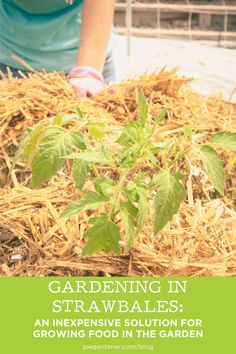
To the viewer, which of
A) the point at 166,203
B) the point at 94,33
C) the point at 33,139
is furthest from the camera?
the point at 94,33

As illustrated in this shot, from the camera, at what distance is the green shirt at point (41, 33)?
5.87ft

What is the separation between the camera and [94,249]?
0.79 m

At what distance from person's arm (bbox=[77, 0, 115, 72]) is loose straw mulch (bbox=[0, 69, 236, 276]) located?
0.12 meters

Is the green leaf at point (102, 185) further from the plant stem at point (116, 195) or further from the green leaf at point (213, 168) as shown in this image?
the green leaf at point (213, 168)

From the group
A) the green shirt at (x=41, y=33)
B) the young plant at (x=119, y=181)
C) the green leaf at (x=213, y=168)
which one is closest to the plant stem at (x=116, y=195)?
the young plant at (x=119, y=181)

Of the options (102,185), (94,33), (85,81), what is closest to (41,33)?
(94,33)

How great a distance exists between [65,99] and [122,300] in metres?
0.62

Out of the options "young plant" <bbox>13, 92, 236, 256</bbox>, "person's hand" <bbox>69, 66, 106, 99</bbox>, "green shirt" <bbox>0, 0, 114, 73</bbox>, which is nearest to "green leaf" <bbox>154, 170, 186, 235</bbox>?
"young plant" <bbox>13, 92, 236, 256</bbox>

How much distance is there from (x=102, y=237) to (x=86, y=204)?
1.9 inches

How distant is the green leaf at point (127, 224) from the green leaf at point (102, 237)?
0.04 feet

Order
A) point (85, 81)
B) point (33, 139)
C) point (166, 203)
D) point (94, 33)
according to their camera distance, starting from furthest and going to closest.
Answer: point (94, 33)
point (85, 81)
point (33, 139)
point (166, 203)

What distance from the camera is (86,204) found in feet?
2.64

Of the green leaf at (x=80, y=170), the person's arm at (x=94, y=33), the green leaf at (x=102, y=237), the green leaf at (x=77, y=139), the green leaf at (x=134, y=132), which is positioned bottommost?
the green leaf at (x=102, y=237)

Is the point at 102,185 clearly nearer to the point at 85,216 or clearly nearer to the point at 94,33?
the point at 85,216
